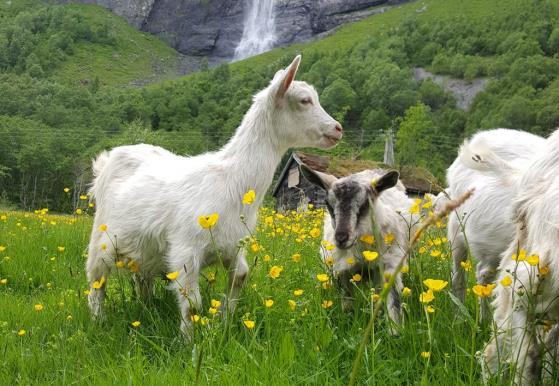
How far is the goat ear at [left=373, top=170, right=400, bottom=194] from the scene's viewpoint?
4.23m

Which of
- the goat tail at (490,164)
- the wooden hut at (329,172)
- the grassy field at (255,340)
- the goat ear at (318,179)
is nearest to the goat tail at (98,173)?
the grassy field at (255,340)

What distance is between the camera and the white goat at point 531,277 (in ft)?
7.18

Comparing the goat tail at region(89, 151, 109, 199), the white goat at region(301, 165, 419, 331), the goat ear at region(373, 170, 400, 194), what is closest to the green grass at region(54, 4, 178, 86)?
the goat tail at region(89, 151, 109, 199)

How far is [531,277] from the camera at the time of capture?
2199mm

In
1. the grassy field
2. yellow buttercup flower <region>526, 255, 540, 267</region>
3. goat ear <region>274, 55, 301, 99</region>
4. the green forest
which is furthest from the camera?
the green forest

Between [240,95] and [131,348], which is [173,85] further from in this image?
[131,348]

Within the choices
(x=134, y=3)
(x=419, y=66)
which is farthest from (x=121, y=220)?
(x=134, y=3)

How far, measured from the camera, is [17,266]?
6082 mm

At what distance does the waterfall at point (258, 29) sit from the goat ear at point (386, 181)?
128499 millimetres

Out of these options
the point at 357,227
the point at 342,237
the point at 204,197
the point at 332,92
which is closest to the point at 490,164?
the point at 342,237

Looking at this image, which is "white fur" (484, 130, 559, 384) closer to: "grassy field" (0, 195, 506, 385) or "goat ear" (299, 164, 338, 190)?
"grassy field" (0, 195, 506, 385)

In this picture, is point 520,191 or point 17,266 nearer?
point 520,191

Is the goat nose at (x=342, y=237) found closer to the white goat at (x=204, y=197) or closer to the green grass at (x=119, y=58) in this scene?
the white goat at (x=204, y=197)

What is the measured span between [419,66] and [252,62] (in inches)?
1481
